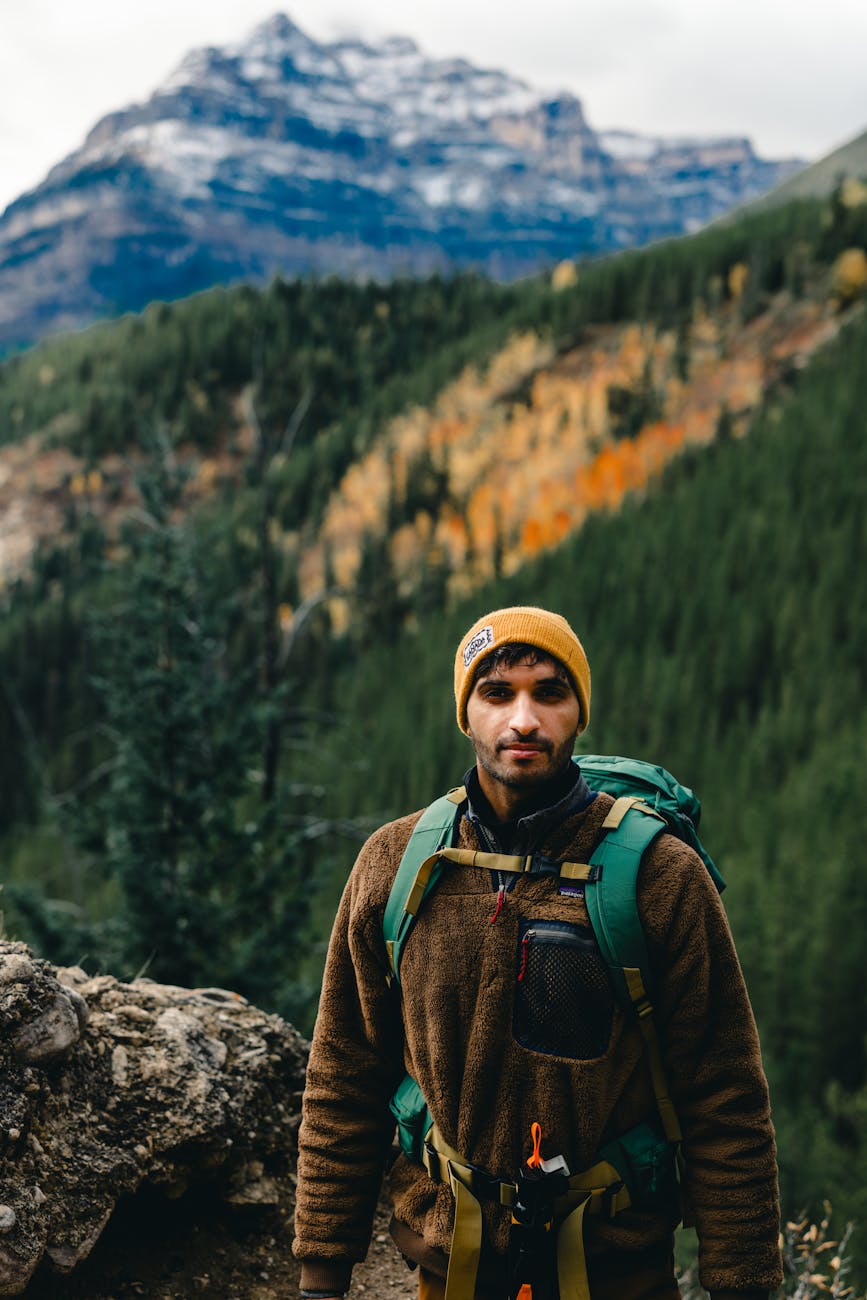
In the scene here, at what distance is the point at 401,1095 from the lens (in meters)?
3.02

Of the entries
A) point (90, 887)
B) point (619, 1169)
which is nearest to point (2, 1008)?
point (619, 1169)

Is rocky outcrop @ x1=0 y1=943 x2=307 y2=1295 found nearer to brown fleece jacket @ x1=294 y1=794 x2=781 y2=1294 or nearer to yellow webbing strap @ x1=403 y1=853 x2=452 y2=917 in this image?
brown fleece jacket @ x1=294 y1=794 x2=781 y2=1294

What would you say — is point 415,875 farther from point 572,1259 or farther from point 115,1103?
point 115,1103

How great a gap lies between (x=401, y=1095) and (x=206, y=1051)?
1.80 meters

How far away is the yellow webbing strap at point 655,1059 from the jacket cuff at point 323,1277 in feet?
3.27

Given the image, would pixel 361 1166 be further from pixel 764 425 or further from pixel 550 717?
pixel 764 425

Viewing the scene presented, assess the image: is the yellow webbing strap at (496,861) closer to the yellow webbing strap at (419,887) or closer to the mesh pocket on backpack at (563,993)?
the yellow webbing strap at (419,887)

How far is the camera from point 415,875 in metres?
2.86

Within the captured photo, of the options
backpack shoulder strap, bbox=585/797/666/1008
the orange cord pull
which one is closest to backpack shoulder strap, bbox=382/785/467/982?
backpack shoulder strap, bbox=585/797/666/1008

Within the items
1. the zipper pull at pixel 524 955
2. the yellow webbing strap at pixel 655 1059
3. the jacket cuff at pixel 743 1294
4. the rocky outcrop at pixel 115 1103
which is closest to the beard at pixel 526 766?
the zipper pull at pixel 524 955

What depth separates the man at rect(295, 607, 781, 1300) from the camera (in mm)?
2680

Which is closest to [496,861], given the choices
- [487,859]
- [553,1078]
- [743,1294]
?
[487,859]

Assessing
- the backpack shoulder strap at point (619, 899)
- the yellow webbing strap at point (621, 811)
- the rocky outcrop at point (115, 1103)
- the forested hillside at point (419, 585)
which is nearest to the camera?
the backpack shoulder strap at point (619, 899)

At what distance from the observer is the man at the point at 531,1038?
268 cm
